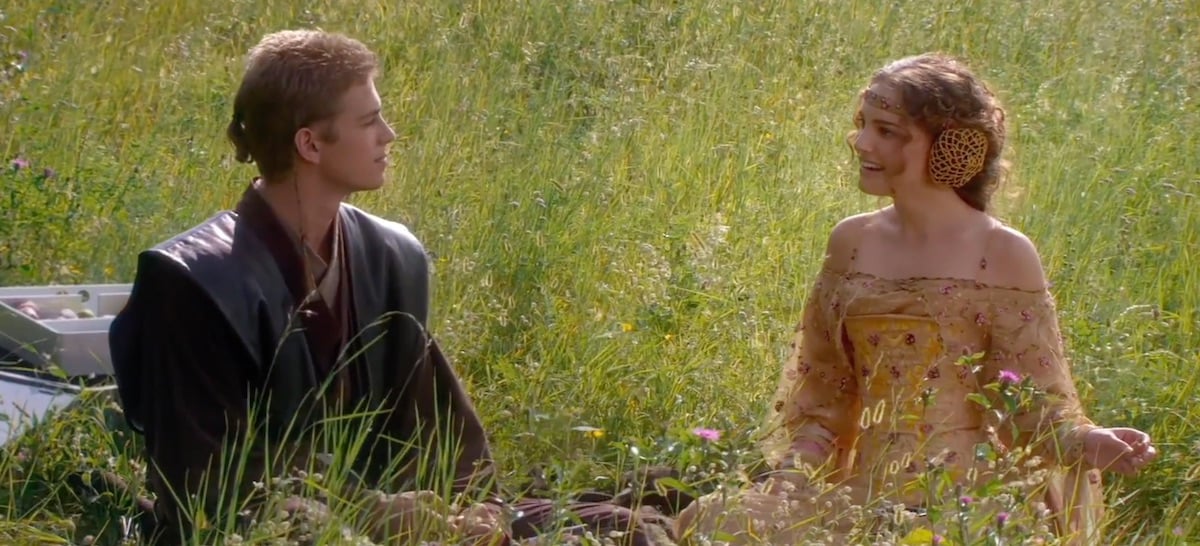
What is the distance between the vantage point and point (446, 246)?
16.7 feet

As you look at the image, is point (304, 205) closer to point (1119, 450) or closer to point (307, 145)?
point (307, 145)

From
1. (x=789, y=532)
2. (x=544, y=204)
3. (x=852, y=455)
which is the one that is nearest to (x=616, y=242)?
(x=544, y=204)

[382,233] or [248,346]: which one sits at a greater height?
[382,233]

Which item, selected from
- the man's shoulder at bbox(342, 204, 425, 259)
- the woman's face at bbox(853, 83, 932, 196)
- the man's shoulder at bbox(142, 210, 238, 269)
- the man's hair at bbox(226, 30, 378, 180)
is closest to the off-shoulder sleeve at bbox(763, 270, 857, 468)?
the woman's face at bbox(853, 83, 932, 196)

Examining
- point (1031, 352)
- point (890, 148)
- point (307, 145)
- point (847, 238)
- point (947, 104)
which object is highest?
point (947, 104)

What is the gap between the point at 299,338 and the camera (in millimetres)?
3357

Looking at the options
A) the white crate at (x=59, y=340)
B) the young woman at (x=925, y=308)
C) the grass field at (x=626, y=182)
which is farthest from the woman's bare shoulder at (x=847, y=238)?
the white crate at (x=59, y=340)

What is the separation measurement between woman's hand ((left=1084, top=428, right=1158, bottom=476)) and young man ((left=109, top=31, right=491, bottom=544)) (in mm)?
1187

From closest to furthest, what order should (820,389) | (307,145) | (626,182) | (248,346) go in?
(248,346) → (307,145) → (820,389) → (626,182)

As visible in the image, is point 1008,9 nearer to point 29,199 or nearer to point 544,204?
point 544,204

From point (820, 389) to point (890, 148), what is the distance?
1.79 feet

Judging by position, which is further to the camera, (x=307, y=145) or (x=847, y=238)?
(x=847, y=238)

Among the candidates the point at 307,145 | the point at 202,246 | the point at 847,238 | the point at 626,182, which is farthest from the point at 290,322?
the point at 626,182

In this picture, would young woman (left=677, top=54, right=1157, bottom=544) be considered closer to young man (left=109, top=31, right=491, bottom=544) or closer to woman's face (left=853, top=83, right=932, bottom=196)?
woman's face (left=853, top=83, right=932, bottom=196)
